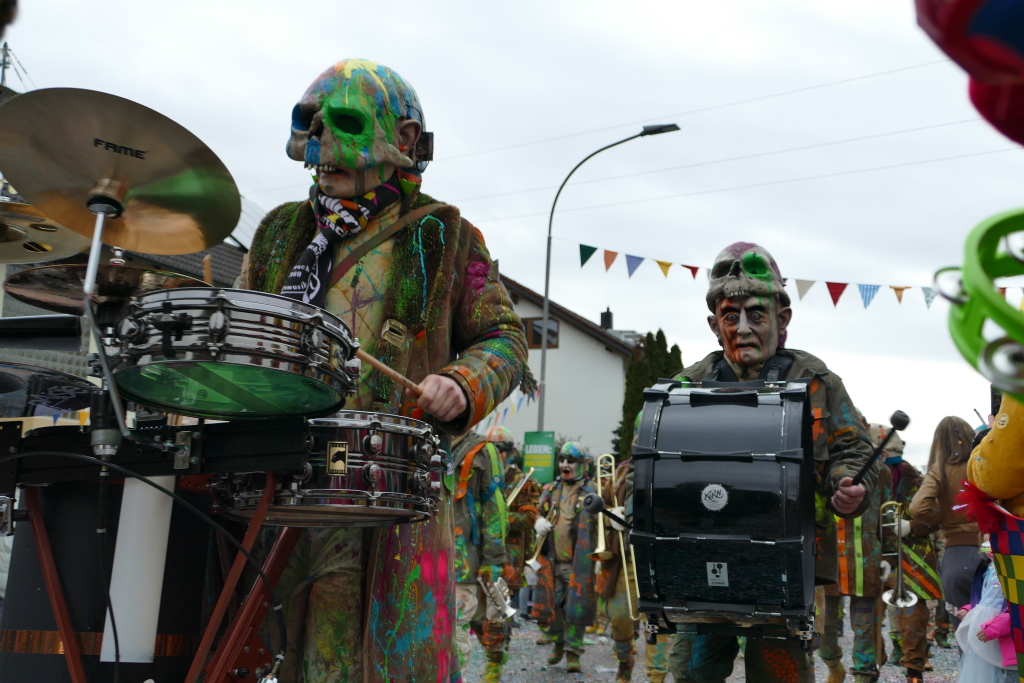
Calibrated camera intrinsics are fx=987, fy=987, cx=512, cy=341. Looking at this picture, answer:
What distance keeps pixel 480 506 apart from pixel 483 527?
0.20 metres

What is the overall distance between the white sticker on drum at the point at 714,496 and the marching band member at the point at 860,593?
4057 millimetres

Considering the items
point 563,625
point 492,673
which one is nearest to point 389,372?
point 492,673

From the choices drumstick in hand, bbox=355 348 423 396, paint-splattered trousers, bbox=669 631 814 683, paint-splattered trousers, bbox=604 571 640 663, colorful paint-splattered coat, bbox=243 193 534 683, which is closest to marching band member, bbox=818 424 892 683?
paint-splattered trousers, bbox=604 571 640 663

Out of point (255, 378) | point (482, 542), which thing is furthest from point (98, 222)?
point (482, 542)

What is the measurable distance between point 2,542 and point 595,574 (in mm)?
6115

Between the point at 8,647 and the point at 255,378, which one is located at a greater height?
the point at 255,378

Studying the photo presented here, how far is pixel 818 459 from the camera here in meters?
4.55

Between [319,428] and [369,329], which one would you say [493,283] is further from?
[319,428]

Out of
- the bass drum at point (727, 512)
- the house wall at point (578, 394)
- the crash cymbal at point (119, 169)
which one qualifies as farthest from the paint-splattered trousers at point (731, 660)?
the house wall at point (578, 394)

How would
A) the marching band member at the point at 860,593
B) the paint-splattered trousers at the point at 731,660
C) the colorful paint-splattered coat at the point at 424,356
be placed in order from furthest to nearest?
1. the marching band member at the point at 860,593
2. the paint-splattered trousers at the point at 731,660
3. the colorful paint-splattered coat at the point at 424,356

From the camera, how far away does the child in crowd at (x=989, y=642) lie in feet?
13.1

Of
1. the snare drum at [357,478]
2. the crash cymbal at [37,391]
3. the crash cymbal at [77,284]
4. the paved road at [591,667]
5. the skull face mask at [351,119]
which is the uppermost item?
the skull face mask at [351,119]

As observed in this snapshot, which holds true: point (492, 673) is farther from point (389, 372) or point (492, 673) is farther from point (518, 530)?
point (389, 372)

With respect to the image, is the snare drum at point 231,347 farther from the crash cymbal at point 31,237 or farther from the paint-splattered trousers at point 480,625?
the paint-splattered trousers at point 480,625
